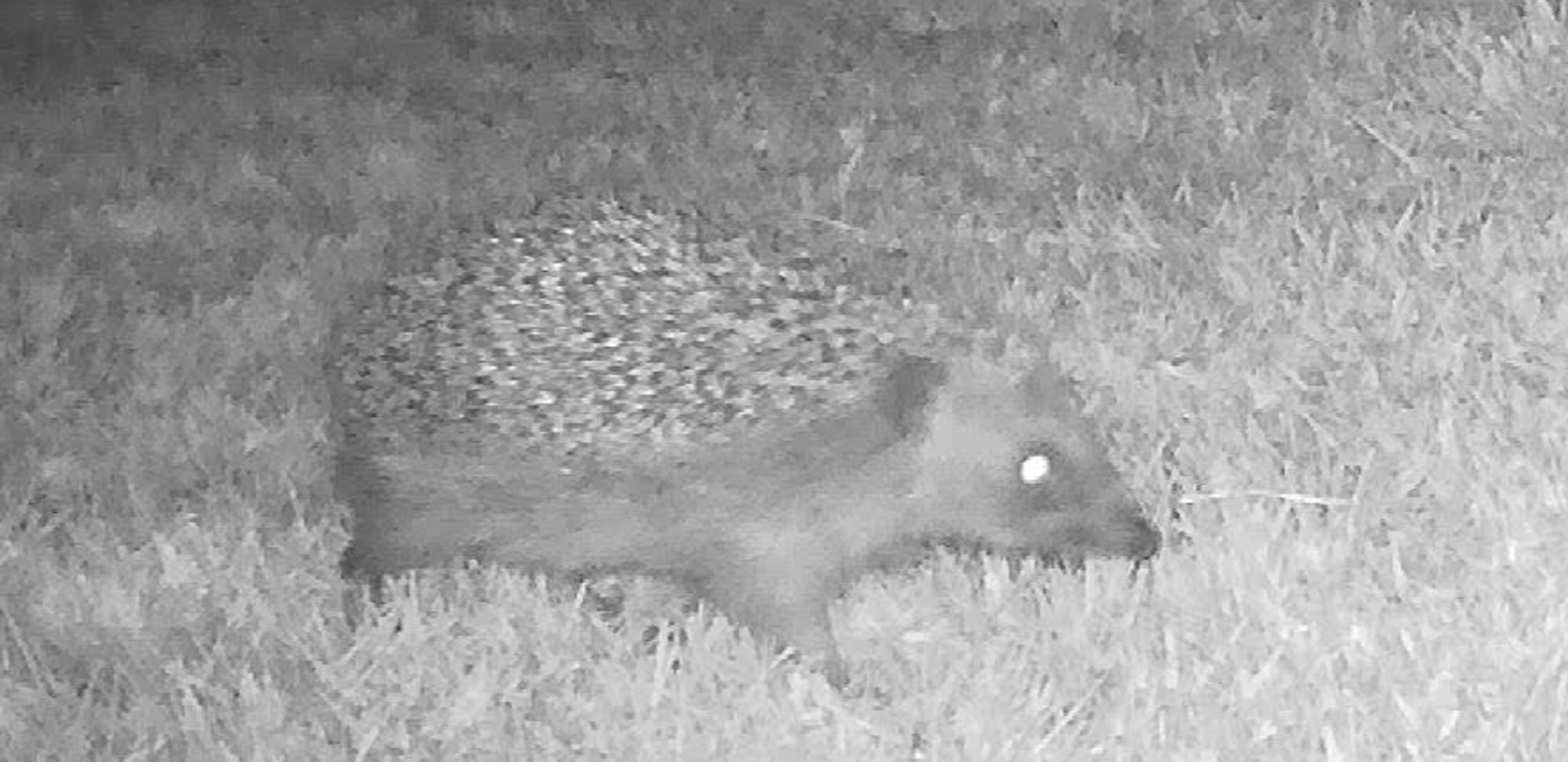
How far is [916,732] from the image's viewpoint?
6.63 ft

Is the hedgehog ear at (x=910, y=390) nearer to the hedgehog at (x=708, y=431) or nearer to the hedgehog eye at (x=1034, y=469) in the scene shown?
the hedgehog at (x=708, y=431)

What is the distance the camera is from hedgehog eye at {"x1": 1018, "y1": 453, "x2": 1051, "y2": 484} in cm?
214

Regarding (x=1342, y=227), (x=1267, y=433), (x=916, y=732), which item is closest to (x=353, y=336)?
(x=916, y=732)

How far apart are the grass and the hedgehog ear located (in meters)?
0.20

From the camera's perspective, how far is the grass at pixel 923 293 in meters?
2.04

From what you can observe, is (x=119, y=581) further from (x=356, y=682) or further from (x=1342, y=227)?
(x=1342, y=227)

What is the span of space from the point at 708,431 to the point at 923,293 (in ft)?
2.50

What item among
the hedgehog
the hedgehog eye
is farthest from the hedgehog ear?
the hedgehog eye

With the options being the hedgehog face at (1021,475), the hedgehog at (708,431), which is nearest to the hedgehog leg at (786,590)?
the hedgehog at (708,431)

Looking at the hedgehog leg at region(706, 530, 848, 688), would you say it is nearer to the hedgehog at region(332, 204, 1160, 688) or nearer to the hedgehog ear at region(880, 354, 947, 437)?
the hedgehog at region(332, 204, 1160, 688)

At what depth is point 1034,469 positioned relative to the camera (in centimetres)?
215

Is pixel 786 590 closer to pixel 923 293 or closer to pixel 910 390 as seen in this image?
pixel 910 390

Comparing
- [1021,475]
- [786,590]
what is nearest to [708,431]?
[786,590]

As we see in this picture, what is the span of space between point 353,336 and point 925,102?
1381 millimetres
